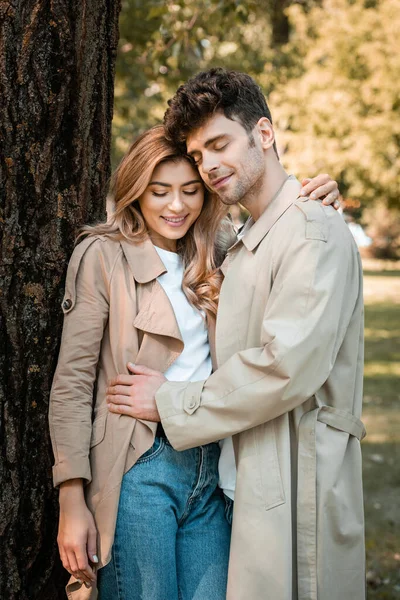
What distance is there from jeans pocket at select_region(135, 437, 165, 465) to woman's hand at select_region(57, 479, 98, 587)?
0.73 feet

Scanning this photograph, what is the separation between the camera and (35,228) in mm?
2875

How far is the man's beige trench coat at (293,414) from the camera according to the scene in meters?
2.57

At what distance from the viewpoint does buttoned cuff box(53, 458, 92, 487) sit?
267 centimetres

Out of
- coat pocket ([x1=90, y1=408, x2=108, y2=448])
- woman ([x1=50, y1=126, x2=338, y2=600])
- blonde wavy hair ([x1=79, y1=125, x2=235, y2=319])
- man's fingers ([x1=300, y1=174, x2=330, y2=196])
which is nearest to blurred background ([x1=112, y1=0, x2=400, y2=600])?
blonde wavy hair ([x1=79, y1=125, x2=235, y2=319])

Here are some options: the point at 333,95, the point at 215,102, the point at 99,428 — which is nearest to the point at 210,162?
the point at 215,102

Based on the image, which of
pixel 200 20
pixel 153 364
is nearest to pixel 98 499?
pixel 153 364

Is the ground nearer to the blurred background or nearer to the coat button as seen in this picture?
the blurred background

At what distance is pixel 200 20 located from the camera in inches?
263

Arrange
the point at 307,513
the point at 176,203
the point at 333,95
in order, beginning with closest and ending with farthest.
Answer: the point at 307,513
the point at 176,203
the point at 333,95

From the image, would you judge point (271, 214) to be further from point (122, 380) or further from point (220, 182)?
point (122, 380)

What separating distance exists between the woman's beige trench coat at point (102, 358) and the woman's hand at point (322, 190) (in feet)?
2.05

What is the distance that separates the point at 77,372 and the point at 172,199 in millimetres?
757

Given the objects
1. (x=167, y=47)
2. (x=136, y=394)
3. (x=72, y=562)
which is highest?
(x=167, y=47)

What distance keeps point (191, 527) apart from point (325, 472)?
0.53 m
